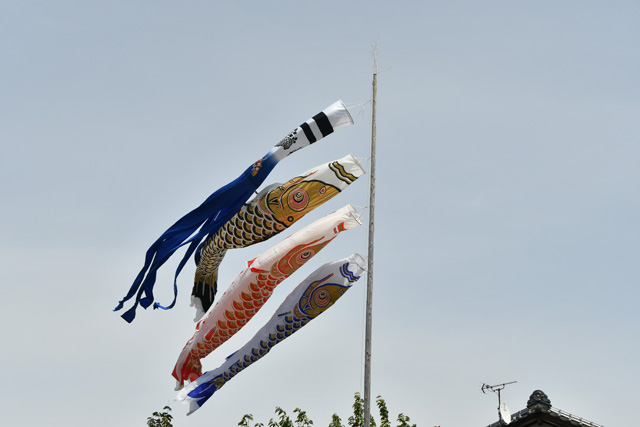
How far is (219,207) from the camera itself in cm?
1705

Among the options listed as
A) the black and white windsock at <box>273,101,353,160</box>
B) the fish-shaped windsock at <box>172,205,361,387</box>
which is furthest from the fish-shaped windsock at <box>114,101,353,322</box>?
the fish-shaped windsock at <box>172,205,361,387</box>

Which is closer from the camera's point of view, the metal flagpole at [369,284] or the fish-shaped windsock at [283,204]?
the metal flagpole at [369,284]

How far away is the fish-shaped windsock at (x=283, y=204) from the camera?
15.8 meters

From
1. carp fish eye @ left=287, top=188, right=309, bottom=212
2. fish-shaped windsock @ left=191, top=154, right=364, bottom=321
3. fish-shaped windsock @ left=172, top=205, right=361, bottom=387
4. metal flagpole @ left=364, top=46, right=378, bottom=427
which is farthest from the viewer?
carp fish eye @ left=287, top=188, right=309, bottom=212

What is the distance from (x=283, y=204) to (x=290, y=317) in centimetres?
261

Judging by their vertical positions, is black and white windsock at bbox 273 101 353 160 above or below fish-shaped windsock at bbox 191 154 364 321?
above

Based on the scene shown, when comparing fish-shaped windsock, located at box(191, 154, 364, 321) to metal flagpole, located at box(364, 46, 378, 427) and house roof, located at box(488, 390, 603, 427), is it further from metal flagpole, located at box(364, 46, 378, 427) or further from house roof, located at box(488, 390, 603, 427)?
house roof, located at box(488, 390, 603, 427)

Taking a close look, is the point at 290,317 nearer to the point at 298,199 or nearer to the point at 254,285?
the point at 254,285

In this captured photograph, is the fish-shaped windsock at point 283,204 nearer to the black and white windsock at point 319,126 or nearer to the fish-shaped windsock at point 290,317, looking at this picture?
the black and white windsock at point 319,126

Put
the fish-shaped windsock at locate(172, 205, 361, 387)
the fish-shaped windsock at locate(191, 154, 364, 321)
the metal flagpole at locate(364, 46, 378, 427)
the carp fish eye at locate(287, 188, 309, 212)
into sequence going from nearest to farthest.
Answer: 1. the metal flagpole at locate(364, 46, 378, 427)
2. the fish-shaped windsock at locate(172, 205, 361, 387)
3. the fish-shaped windsock at locate(191, 154, 364, 321)
4. the carp fish eye at locate(287, 188, 309, 212)

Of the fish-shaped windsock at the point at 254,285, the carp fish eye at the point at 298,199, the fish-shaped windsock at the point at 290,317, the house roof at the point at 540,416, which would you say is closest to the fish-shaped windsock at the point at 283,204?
the carp fish eye at the point at 298,199

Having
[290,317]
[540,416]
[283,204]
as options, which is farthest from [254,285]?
[540,416]

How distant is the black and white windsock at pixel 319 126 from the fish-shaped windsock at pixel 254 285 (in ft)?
5.62

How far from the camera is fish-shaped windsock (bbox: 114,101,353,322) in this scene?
51.6 feet
